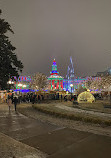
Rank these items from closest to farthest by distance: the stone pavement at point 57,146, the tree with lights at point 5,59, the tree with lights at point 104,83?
1. the stone pavement at point 57,146
2. the tree with lights at point 5,59
3. the tree with lights at point 104,83

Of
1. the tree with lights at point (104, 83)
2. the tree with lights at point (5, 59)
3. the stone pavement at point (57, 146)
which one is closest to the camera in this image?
the stone pavement at point (57, 146)

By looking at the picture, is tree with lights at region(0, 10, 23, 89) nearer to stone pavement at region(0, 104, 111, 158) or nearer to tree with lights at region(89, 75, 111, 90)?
stone pavement at region(0, 104, 111, 158)

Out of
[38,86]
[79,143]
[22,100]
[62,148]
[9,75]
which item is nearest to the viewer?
[62,148]

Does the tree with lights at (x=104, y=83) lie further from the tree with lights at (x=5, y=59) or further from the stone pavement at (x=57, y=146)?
the stone pavement at (x=57, y=146)

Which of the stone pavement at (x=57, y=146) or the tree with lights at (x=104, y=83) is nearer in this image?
the stone pavement at (x=57, y=146)

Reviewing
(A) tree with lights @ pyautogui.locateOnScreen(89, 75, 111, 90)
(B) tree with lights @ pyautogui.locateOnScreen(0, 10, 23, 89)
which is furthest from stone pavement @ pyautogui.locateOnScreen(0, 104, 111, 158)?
(A) tree with lights @ pyautogui.locateOnScreen(89, 75, 111, 90)

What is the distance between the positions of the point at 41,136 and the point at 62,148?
1757 millimetres

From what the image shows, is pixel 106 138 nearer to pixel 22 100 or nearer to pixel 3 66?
pixel 3 66

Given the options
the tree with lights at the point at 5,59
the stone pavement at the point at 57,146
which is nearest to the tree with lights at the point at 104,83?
the tree with lights at the point at 5,59

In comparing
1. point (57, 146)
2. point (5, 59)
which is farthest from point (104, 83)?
point (57, 146)

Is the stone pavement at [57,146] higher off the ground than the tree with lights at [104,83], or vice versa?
the tree with lights at [104,83]

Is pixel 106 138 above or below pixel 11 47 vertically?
below

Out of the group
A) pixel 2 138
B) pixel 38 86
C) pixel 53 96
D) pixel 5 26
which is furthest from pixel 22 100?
pixel 38 86

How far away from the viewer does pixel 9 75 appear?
16688 mm
